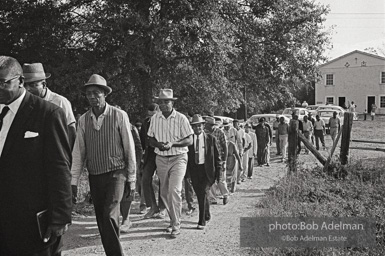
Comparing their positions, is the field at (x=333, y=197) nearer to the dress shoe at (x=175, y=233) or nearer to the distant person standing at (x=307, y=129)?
the dress shoe at (x=175, y=233)

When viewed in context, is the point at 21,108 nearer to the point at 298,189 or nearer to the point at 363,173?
the point at 298,189

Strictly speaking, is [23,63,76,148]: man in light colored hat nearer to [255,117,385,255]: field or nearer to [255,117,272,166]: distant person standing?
[255,117,385,255]: field

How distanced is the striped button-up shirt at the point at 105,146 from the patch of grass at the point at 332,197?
2.36 meters

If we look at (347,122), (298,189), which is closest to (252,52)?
(347,122)

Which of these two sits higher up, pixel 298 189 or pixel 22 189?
pixel 22 189

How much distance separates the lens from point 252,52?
59.1ft

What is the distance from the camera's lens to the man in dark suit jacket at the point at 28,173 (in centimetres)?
308

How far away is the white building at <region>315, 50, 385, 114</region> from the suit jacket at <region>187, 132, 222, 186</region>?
44.0 metres

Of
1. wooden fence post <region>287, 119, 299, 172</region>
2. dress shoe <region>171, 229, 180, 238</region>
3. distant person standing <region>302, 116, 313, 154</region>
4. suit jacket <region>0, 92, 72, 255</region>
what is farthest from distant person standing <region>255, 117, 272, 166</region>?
suit jacket <region>0, 92, 72, 255</region>

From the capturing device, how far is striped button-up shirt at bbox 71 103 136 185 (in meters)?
5.11

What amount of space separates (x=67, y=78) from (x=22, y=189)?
35.6 ft

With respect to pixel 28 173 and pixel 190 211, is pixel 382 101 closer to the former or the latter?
pixel 190 211

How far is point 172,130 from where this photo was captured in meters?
6.69

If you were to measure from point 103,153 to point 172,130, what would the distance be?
1.75 meters
